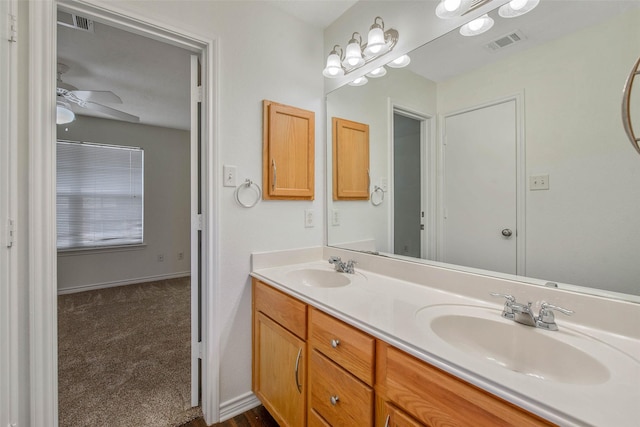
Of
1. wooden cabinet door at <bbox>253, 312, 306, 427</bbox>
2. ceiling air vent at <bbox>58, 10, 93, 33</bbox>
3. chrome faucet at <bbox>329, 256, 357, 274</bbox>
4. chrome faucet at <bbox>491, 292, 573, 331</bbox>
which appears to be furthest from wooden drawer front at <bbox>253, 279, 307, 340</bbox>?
ceiling air vent at <bbox>58, 10, 93, 33</bbox>

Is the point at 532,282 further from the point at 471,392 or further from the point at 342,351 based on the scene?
the point at 342,351

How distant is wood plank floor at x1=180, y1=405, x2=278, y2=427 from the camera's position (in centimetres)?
154

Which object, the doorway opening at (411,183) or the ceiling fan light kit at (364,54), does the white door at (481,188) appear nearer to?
the doorway opening at (411,183)

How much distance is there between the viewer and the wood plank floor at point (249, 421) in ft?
5.07

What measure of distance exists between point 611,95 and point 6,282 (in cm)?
222

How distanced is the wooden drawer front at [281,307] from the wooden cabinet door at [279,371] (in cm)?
4

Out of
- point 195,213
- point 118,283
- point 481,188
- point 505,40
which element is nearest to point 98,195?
point 118,283

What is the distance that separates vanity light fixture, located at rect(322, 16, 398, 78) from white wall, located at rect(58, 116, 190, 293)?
3523 millimetres

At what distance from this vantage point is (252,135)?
167cm

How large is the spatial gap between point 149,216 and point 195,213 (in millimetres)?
3309

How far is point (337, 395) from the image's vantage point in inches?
41.1

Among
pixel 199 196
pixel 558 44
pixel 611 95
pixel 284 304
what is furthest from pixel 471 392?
pixel 199 196

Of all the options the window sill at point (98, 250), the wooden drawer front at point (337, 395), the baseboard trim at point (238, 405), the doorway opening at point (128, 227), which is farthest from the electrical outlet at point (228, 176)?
the window sill at point (98, 250)

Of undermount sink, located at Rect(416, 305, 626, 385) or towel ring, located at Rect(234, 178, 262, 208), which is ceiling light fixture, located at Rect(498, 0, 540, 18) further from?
towel ring, located at Rect(234, 178, 262, 208)
